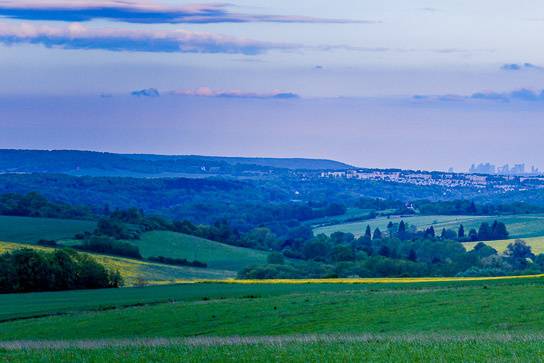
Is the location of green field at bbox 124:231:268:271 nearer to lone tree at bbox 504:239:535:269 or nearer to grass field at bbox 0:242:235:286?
grass field at bbox 0:242:235:286

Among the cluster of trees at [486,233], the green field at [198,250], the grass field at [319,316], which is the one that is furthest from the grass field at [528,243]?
the grass field at [319,316]

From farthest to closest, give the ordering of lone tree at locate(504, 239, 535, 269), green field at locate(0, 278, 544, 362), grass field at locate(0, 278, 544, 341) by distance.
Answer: lone tree at locate(504, 239, 535, 269), grass field at locate(0, 278, 544, 341), green field at locate(0, 278, 544, 362)

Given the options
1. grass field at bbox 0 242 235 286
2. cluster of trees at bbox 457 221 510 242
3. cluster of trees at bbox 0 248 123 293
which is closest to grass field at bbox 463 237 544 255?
cluster of trees at bbox 457 221 510 242

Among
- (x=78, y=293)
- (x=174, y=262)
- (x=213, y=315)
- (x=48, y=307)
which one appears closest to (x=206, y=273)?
(x=174, y=262)

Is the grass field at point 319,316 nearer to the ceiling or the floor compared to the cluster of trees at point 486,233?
nearer to the ceiling

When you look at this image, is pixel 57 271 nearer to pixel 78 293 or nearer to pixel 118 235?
pixel 78 293

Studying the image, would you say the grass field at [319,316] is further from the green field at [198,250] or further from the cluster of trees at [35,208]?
the cluster of trees at [35,208]

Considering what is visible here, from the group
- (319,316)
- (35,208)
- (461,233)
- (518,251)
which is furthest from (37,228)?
(319,316)
